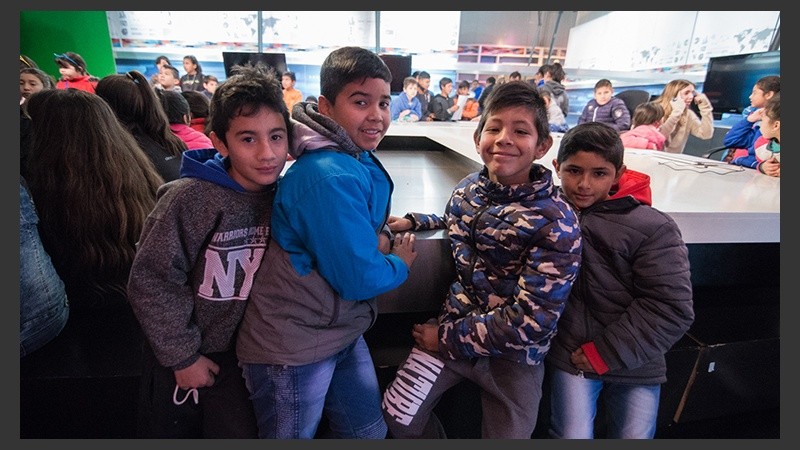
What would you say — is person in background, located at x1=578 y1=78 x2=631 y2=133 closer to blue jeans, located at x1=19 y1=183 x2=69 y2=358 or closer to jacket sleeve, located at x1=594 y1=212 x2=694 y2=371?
jacket sleeve, located at x1=594 y1=212 x2=694 y2=371

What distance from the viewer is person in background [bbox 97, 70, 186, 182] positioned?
1597mm

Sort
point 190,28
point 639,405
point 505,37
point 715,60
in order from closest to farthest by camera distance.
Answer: point 639,405, point 715,60, point 190,28, point 505,37

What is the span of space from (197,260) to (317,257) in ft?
0.89

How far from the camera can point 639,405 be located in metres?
1.04

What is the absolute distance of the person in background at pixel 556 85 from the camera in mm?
4531

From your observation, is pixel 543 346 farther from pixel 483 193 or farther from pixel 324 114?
Result: pixel 324 114

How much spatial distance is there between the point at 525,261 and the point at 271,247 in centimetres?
58

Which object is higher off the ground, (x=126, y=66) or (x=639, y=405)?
(x=126, y=66)

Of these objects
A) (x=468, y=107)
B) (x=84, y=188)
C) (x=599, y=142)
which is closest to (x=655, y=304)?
(x=599, y=142)

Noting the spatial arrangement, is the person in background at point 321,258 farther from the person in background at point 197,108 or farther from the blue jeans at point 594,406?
the person in background at point 197,108

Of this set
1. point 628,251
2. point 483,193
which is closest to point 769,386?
point 628,251

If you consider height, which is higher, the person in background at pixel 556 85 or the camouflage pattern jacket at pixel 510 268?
the person in background at pixel 556 85

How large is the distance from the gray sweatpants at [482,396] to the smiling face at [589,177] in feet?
1.49

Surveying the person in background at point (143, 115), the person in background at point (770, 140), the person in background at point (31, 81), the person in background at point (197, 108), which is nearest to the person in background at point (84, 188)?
the person in background at point (143, 115)
